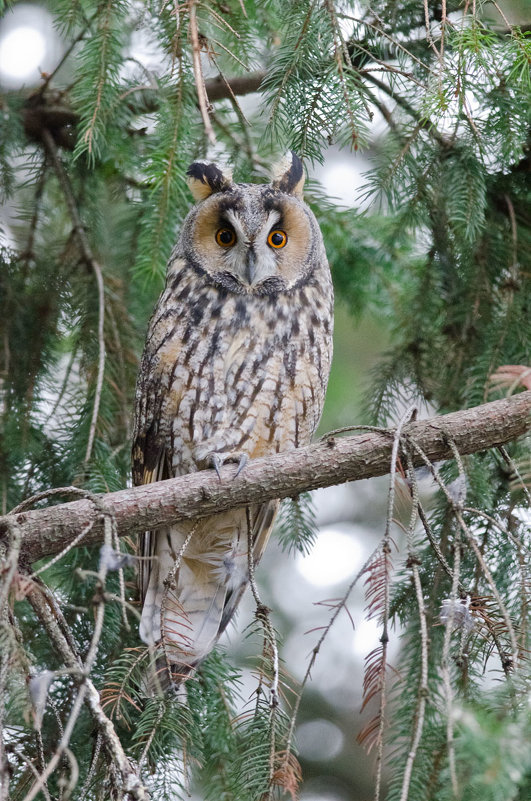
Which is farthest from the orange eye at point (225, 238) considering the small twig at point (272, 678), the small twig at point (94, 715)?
the small twig at point (94, 715)

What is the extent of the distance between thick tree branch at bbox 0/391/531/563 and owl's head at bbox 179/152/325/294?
0.71 metres

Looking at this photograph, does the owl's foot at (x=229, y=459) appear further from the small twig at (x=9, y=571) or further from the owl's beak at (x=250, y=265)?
the small twig at (x=9, y=571)

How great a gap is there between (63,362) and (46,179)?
882 millimetres

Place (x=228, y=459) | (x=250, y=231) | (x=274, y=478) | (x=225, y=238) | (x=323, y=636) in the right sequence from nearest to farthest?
(x=323, y=636) → (x=274, y=478) → (x=228, y=459) → (x=250, y=231) → (x=225, y=238)

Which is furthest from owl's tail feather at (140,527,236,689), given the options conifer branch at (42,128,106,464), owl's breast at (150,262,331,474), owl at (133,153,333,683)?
conifer branch at (42,128,106,464)

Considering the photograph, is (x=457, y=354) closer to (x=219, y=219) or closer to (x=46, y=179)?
(x=219, y=219)

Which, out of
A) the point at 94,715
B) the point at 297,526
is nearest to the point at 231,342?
the point at 297,526

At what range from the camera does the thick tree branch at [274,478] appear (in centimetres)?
167

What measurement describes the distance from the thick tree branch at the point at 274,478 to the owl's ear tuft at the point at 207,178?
958 millimetres

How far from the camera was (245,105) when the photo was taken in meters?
3.34

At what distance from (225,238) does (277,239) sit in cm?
15

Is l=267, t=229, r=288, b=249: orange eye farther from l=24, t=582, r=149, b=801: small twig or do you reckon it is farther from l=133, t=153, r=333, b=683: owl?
l=24, t=582, r=149, b=801: small twig

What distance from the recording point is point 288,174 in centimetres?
238

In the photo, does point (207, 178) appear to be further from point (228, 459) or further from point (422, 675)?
point (422, 675)
